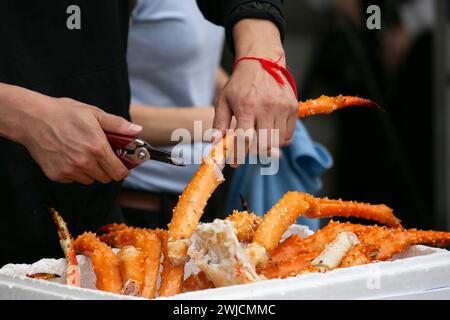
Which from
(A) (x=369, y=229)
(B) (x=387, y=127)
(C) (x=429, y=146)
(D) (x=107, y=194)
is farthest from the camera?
(C) (x=429, y=146)

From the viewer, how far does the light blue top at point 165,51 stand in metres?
2.19

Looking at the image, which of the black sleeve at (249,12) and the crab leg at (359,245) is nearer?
the crab leg at (359,245)

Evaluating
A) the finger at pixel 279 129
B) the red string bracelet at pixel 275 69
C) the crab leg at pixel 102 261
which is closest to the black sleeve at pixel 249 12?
the red string bracelet at pixel 275 69

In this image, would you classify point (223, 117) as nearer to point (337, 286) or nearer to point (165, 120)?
point (337, 286)

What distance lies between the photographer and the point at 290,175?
2258 mm

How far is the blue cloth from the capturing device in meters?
2.25

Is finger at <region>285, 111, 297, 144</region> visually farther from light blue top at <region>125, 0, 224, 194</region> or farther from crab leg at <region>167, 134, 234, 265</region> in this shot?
light blue top at <region>125, 0, 224, 194</region>

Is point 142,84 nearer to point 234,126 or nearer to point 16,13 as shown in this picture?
point 16,13

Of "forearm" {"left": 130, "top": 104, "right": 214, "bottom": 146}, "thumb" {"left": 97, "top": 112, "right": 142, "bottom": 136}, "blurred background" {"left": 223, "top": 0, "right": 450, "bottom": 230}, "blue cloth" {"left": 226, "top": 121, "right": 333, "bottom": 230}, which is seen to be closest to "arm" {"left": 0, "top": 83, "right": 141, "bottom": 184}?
"thumb" {"left": 97, "top": 112, "right": 142, "bottom": 136}

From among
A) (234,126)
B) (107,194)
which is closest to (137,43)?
(107,194)

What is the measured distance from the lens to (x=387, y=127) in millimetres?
3613

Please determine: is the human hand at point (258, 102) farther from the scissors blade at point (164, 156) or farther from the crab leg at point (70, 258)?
the crab leg at point (70, 258)

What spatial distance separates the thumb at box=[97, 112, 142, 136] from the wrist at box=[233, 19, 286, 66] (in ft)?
0.87
